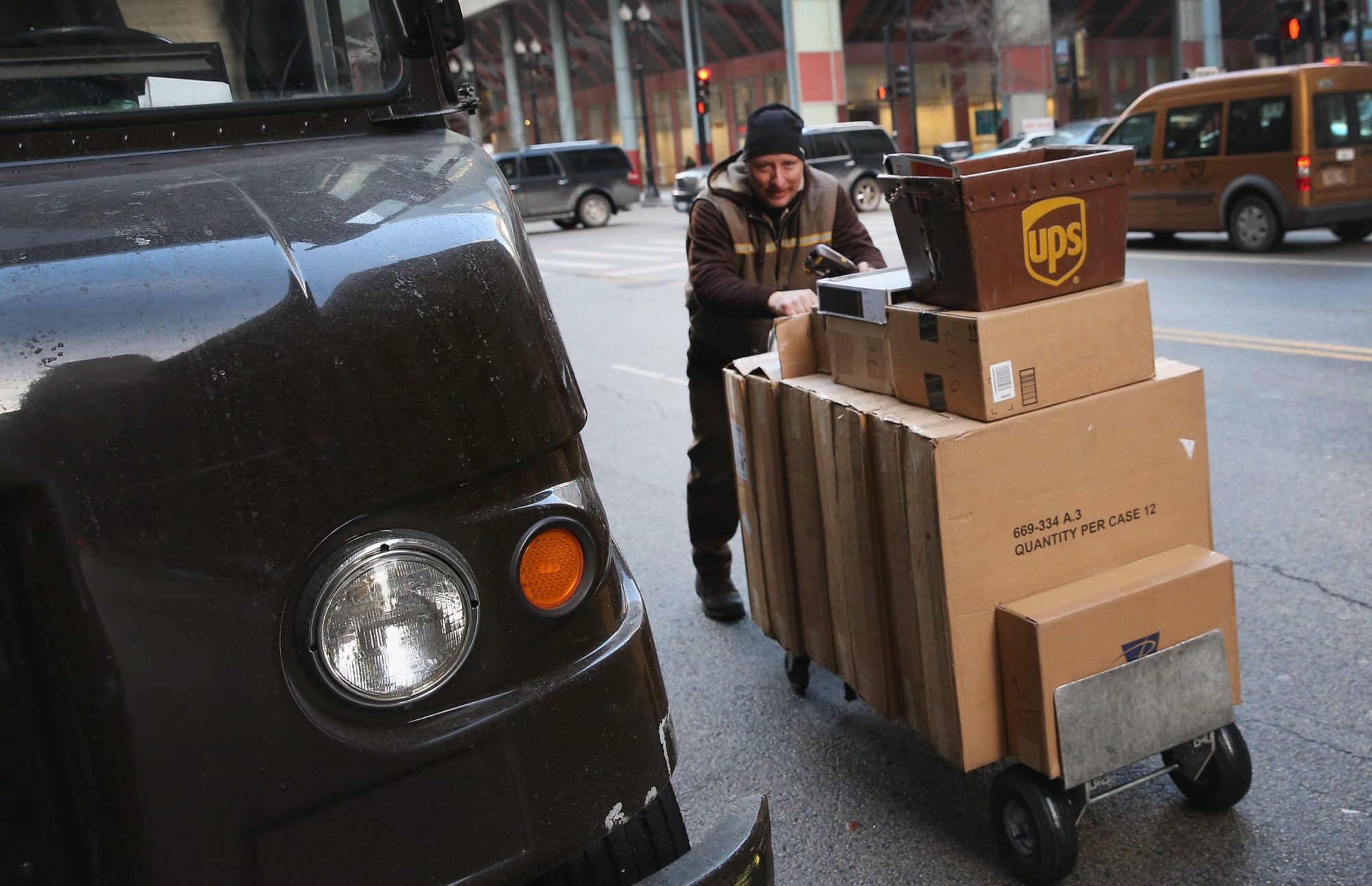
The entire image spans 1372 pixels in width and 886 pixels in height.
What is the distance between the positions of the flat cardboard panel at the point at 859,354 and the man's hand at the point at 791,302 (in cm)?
25

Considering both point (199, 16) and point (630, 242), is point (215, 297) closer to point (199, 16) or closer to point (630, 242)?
point (199, 16)

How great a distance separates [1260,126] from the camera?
1423cm

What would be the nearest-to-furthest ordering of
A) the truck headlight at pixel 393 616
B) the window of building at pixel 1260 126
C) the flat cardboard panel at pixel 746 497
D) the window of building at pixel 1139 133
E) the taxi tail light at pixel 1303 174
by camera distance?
1. the truck headlight at pixel 393 616
2. the flat cardboard panel at pixel 746 497
3. the taxi tail light at pixel 1303 174
4. the window of building at pixel 1260 126
5. the window of building at pixel 1139 133

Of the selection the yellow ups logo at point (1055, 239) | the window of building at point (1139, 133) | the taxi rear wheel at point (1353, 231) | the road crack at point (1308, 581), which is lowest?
the road crack at point (1308, 581)

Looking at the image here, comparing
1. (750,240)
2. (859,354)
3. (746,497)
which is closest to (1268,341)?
(750,240)

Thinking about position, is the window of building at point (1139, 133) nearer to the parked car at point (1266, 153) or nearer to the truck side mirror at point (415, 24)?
the parked car at point (1266, 153)

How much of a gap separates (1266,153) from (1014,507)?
13.2 metres

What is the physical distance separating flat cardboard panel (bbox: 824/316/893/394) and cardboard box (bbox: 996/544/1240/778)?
0.69 meters

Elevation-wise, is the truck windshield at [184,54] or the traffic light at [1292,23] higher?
the traffic light at [1292,23]

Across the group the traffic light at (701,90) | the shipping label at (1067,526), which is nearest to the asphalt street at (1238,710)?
the shipping label at (1067,526)

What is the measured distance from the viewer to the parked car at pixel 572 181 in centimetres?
2847

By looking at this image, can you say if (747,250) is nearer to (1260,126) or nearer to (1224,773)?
(1224,773)

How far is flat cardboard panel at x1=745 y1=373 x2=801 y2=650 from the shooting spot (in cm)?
360

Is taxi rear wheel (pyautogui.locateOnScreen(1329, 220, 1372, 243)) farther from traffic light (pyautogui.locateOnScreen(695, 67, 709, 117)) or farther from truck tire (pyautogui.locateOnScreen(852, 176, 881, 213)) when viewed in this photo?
traffic light (pyautogui.locateOnScreen(695, 67, 709, 117))
